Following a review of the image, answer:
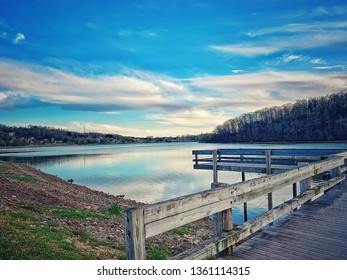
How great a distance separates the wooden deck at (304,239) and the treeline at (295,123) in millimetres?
118189

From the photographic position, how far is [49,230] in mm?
8062

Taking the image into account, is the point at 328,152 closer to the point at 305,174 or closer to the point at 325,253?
the point at 305,174

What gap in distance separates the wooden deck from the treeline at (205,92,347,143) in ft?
388

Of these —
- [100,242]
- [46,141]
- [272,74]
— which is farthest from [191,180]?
[46,141]

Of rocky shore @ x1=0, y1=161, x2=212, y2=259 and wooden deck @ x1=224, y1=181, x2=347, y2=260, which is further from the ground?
wooden deck @ x1=224, y1=181, x2=347, y2=260

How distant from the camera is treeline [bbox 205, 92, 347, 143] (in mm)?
118250

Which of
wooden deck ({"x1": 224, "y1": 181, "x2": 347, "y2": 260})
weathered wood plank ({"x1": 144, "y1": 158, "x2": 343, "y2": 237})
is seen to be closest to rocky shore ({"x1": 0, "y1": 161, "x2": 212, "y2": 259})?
wooden deck ({"x1": 224, "y1": 181, "x2": 347, "y2": 260})

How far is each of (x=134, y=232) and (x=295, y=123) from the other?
465ft

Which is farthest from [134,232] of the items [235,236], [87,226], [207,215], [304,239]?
[87,226]

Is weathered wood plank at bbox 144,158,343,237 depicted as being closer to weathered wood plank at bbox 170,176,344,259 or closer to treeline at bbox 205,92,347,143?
weathered wood plank at bbox 170,176,344,259

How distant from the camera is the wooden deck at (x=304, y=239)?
4559 mm

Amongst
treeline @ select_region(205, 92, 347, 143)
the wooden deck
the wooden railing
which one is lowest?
the wooden deck
